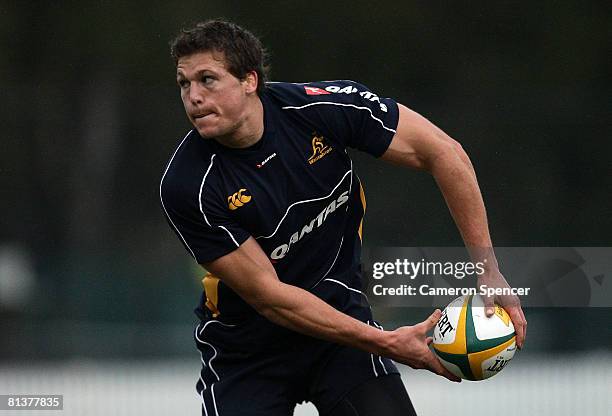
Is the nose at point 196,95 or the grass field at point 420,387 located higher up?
the grass field at point 420,387

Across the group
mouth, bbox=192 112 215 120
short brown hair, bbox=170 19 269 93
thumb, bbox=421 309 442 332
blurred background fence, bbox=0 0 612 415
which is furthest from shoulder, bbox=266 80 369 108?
blurred background fence, bbox=0 0 612 415

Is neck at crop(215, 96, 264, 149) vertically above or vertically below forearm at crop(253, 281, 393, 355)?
above

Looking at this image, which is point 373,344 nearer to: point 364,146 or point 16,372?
point 364,146

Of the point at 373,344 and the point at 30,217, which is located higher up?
the point at 30,217

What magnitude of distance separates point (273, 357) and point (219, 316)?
11.2 inches

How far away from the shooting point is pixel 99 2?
862 centimetres

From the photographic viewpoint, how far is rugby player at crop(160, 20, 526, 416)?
4227 millimetres

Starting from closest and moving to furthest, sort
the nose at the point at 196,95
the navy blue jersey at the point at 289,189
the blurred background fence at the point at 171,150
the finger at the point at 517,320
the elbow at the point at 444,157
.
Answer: the nose at the point at 196,95 < the navy blue jersey at the point at 289,189 < the finger at the point at 517,320 < the elbow at the point at 444,157 < the blurred background fence at the point at 171,150

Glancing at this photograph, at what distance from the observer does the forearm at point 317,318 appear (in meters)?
4.23

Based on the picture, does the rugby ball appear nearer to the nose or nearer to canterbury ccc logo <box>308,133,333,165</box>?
canterbury ccc logo <box>308,133,333,165</box>

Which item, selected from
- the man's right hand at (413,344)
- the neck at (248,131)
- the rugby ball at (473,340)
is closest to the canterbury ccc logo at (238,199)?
the neck at (248,131)

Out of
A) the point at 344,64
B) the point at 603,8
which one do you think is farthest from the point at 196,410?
the point at 603,8

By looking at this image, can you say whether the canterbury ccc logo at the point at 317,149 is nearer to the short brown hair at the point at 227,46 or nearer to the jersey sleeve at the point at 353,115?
the jersey sleeve at the point at 353,115

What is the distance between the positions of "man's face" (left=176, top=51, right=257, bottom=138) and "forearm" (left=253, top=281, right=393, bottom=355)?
2.04 ft
